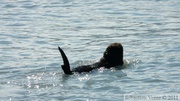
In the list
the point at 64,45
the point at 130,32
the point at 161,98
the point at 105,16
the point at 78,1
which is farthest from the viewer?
the point at 78,1

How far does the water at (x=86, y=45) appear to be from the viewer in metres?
13.1

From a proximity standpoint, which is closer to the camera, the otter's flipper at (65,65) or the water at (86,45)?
the water at (86,45)

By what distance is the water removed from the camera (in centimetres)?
1308

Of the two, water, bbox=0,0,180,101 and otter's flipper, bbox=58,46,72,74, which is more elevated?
otter's flipper, bbox=58,46,72,74

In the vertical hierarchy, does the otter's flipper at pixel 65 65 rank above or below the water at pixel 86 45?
above

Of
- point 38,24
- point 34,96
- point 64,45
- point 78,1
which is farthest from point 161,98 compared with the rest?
point 78,1

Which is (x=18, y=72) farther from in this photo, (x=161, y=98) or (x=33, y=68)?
(x=161, y=98)

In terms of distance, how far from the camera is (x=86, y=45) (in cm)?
1825

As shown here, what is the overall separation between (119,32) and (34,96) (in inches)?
315

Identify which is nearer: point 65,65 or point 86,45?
point 65,65

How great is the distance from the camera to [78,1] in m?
28.7

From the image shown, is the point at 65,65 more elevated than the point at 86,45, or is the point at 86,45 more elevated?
the point at 65,65

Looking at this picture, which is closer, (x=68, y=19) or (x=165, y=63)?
(x=165, y=63)

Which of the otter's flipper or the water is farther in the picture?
the otter's flipper
